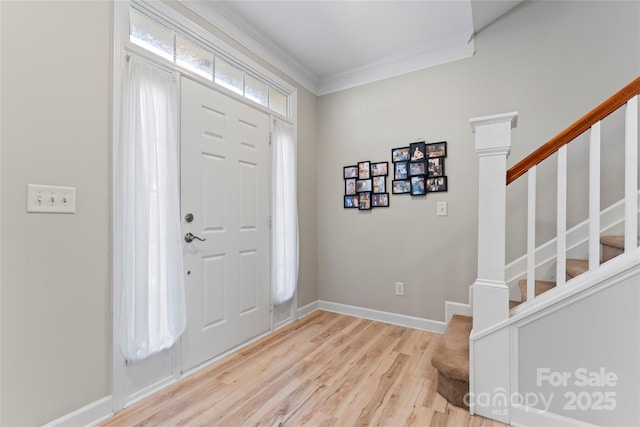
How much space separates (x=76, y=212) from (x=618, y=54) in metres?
3.65

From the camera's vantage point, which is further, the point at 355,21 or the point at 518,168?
the point at 355,21

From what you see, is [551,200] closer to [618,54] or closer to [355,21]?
[618,54]

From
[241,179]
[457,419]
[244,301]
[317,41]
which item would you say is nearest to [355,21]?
[317,41]

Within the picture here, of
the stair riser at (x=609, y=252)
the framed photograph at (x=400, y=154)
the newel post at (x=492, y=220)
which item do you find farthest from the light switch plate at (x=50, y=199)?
the stair riser at (x=609, y=252)

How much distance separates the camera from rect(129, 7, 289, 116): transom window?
5.82ft

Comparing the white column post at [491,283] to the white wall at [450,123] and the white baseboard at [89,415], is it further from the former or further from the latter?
the white baseboard at [89,415]

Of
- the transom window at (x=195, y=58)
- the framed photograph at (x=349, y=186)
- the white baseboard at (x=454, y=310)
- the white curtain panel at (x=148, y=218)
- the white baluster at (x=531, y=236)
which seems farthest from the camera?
the framed photograph at (x=349, y=186)

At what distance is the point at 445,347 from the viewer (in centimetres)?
186

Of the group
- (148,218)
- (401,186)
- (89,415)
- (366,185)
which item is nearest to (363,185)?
(366,185)

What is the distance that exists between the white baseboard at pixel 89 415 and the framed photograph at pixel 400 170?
2728mm

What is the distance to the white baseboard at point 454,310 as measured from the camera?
2.49 metres

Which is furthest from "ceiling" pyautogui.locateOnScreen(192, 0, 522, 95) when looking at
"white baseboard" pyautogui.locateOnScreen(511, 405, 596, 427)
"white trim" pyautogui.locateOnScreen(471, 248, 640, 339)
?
"white baseboard" pyautogui.locateOnScreen(511, 405, 596, 427)

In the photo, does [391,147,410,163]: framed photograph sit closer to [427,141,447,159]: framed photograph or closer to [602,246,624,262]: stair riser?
[427,141,447,159]: framed photograph

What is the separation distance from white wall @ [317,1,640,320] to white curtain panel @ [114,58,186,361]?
71.3 inches
